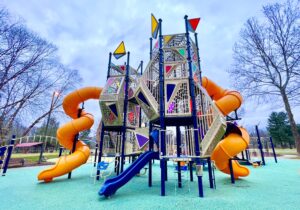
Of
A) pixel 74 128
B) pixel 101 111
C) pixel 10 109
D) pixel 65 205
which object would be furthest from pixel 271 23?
pixel 10 109

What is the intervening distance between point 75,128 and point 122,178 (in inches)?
206

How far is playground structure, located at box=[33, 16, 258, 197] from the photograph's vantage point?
6.02 metres

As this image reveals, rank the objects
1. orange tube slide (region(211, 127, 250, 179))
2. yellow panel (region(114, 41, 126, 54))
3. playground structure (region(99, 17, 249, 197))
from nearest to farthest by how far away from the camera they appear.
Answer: playground structure (region(99, 17, 249, 197)), orange tube slide (region(211, 127, 250, 179)), yellow panel (region(114, 41, 126, 54))

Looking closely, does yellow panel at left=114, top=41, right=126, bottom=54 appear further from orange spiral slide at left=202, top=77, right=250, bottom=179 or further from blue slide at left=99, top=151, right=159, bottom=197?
blue slide at left=99, top=151, right=159, bottom=197

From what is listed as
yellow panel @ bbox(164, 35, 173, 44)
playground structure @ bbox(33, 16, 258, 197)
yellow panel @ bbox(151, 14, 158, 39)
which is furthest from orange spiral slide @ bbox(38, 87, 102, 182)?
yellow panel @ bbox(164, 35, 173, 44)

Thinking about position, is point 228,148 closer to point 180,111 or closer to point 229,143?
point 229,143

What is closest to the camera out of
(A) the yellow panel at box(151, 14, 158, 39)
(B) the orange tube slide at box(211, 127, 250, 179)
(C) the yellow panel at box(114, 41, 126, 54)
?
(B) the orange tube slide at box(211, 127, 250, 179)

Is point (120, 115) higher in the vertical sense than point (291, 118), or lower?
lower

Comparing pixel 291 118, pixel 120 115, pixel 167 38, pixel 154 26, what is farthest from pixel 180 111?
pixel 291 118

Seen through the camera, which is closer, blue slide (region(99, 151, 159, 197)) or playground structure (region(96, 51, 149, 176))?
blue slide (region(99, 151, 159, 197))

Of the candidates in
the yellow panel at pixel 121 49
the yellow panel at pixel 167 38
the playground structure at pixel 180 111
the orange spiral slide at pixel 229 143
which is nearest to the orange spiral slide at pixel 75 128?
the yellow panel at pixel 121 49

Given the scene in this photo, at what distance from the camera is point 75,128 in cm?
969

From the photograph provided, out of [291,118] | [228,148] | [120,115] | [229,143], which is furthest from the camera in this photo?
[291,118]

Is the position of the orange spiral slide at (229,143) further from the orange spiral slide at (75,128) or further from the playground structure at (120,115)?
the orange spiral slide at (75,128)
